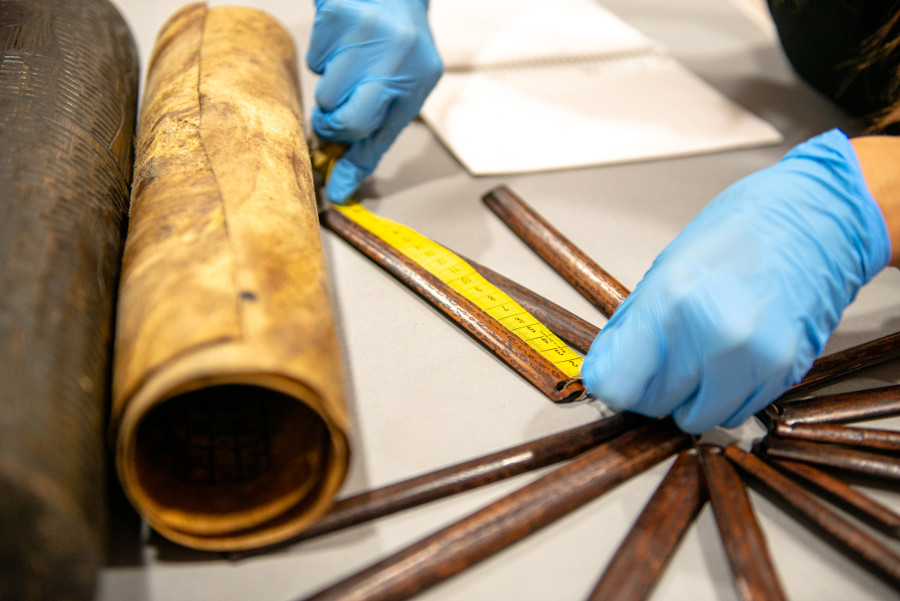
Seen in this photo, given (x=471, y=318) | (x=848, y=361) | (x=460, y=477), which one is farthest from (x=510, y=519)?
(x=848, y=361)

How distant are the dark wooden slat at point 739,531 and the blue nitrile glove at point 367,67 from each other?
3.93 feet

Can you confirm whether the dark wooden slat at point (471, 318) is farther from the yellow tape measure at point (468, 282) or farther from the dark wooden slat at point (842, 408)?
the dark wooden slat at point (842, 408)

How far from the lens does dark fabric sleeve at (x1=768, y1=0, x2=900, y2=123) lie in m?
2.11

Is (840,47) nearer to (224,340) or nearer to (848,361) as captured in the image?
(848,361)

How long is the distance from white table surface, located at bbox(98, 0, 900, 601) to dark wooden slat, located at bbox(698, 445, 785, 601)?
55 mm

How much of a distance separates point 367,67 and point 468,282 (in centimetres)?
65

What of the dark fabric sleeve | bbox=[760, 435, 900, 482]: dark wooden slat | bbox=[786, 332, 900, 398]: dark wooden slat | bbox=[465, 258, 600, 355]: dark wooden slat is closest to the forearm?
bbox=[786, 332, 900, 398]: dark wooden slat

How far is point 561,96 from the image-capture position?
2566 mm

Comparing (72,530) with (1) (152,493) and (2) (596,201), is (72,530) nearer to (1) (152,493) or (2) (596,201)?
(1) (152,493)

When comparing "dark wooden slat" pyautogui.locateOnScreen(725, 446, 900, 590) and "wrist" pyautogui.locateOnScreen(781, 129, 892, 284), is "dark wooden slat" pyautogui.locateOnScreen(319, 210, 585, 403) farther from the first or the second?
"wrist" pyautogui.locateOnScreen(781, 129, 892, 284)

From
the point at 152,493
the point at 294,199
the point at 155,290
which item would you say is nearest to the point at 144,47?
the point at 294,199

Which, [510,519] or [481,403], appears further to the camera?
[481,403]

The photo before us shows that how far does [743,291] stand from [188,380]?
0.94 m

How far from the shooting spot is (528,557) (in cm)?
119
